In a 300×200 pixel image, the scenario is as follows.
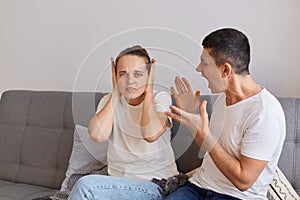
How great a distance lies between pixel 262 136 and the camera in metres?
1.24

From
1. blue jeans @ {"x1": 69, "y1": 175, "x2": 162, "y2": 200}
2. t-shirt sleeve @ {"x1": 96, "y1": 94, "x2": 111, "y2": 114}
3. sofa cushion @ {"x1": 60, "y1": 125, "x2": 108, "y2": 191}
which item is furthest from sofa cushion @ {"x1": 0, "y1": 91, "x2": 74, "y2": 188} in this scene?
blue jeans @ {"x1": 69, "y1": 175, "x2": 162, "y2": 200}

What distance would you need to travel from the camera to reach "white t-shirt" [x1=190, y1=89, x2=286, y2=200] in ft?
4.09

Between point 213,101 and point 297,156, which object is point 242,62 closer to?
point 213,101

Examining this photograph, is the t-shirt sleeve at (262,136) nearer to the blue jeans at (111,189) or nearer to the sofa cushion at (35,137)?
the blue jeans at (111,189)

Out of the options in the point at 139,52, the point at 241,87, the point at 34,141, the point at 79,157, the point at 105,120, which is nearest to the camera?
the point at 241,87

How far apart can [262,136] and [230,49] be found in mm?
282

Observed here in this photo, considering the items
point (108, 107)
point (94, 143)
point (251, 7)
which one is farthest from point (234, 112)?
point (251, 7)

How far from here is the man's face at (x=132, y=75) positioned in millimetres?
1417

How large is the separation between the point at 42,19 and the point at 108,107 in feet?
4.03

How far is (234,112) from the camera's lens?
1.34m

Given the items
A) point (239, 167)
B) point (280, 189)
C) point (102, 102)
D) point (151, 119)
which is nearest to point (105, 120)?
point (102, 102)

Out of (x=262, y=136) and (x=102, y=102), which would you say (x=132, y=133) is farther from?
(x=262, y=136)

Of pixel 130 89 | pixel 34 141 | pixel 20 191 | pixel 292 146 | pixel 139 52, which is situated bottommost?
pixel 20 191

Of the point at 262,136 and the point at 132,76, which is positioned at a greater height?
the point at 132,76
